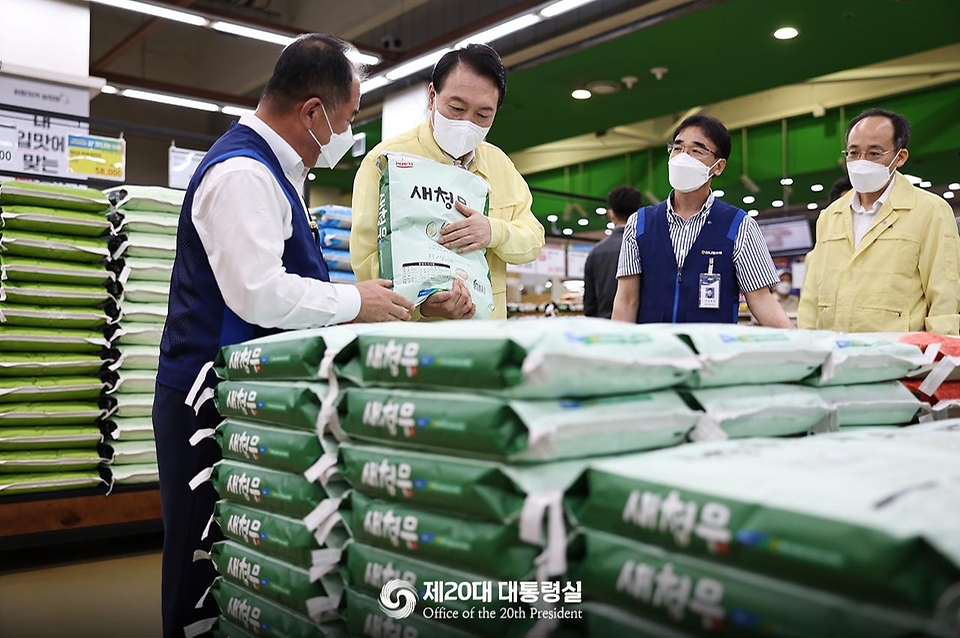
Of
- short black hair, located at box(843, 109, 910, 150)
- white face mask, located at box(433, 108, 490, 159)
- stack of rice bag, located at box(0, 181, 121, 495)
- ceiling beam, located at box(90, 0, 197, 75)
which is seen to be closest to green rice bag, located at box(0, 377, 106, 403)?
stack of rice bag, located at box(0, 181, 121, 495)

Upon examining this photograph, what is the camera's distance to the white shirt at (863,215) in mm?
3051

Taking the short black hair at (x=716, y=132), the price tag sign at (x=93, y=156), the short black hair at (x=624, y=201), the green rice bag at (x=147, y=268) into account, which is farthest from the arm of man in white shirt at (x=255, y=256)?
the short black hair at (x=624, y=201)

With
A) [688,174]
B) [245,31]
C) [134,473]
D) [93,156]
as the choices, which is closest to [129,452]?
[134,473]

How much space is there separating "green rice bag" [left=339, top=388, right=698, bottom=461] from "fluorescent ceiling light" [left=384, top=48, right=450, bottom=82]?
7.16 metres

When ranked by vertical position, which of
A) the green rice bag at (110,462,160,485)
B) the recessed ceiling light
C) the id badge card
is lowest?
the green rice bag at (110,462,160,485)

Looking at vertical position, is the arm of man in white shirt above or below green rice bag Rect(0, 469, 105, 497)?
above

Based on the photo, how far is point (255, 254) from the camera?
153 cm

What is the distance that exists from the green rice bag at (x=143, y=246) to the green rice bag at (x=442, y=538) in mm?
3353

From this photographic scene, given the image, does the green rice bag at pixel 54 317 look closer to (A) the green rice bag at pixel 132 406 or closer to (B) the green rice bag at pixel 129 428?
(A) the green rice bag at pixel 132 406

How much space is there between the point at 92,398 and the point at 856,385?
3.77 meters

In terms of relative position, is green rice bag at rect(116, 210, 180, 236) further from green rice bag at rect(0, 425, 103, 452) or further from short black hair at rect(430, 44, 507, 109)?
short black hair at rect(430, 44, 507, 109)

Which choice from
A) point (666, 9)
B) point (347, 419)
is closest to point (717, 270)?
point (347, 419)

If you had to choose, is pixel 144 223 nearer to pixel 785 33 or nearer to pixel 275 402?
pixel 275 402

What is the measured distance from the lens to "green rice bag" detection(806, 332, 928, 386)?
131cm
